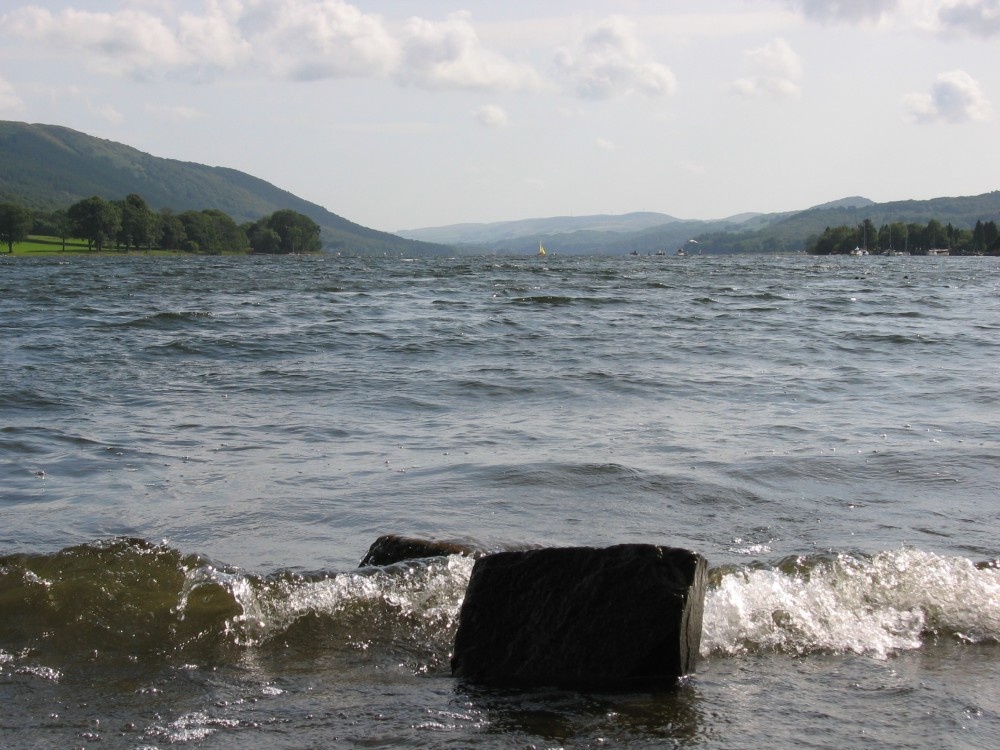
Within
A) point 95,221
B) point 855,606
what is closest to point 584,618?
point 855,606

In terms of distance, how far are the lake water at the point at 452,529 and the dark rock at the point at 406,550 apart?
0.92 ft

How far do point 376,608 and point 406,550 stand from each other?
2.62ft

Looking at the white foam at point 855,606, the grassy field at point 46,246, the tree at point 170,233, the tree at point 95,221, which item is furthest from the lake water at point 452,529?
the tree at point 170,233

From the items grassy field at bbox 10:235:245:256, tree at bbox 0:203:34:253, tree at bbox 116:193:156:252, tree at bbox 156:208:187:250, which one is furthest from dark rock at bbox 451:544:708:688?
tree at bbox 156:208:187:250

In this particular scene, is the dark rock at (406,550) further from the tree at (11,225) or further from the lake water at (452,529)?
the tree at (11,225)

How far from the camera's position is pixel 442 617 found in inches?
277

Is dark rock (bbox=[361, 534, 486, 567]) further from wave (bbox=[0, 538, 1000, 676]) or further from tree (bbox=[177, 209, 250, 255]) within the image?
tree (bbox=[177, 209, 250, 255])

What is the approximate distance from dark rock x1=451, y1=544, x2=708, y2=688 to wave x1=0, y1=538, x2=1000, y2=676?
1.65ft

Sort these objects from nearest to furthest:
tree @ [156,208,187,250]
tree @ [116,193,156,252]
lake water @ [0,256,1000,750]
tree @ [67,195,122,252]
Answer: lake water @ [0,256,1000,750] < tree @ [67,195,122,252] < tree @ [116,193,156,252] < tree @ [156,208,187,250]

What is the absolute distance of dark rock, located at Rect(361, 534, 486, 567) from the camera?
7.83 metres

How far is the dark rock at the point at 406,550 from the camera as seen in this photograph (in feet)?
25.7

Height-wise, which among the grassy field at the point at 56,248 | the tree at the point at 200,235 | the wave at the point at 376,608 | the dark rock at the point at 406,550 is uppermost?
the tree at the point at 200,235

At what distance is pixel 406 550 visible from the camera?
7.87 metres

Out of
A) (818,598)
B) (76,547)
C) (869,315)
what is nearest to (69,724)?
(76,547)
